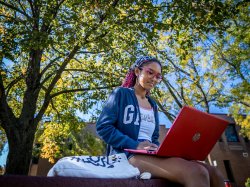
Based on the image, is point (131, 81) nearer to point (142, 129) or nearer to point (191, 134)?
point (142, 129)

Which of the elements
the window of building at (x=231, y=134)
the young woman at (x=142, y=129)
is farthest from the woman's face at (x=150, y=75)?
the window of building at (x=231, y=134)

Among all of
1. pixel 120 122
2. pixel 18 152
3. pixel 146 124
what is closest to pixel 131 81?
pixel 146 124

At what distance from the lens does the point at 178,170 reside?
162 cm

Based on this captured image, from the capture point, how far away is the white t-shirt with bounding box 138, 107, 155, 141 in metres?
2.29

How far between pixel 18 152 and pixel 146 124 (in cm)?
608

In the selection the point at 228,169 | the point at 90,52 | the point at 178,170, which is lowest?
the point at 228,169

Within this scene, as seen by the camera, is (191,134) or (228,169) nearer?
(191,134)

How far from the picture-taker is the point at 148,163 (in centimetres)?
177

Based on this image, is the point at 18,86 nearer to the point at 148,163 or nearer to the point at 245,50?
the point at 148,163

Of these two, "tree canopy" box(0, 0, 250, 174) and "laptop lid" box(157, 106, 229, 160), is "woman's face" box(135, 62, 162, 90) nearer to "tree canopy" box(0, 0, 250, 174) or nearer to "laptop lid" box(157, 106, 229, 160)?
"laptop lid" box(157, 106, 229, 160)

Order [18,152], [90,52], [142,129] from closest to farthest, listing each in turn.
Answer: [142,129] < [18,152] < [90,52]

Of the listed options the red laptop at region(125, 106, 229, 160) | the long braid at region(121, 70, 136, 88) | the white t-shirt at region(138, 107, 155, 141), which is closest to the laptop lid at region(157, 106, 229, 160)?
the red laptop at region(125, 106, 229, 160)

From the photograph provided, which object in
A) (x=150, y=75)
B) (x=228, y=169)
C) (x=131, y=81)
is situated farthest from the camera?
(x=228, y=169)

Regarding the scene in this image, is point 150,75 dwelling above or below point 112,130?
above
